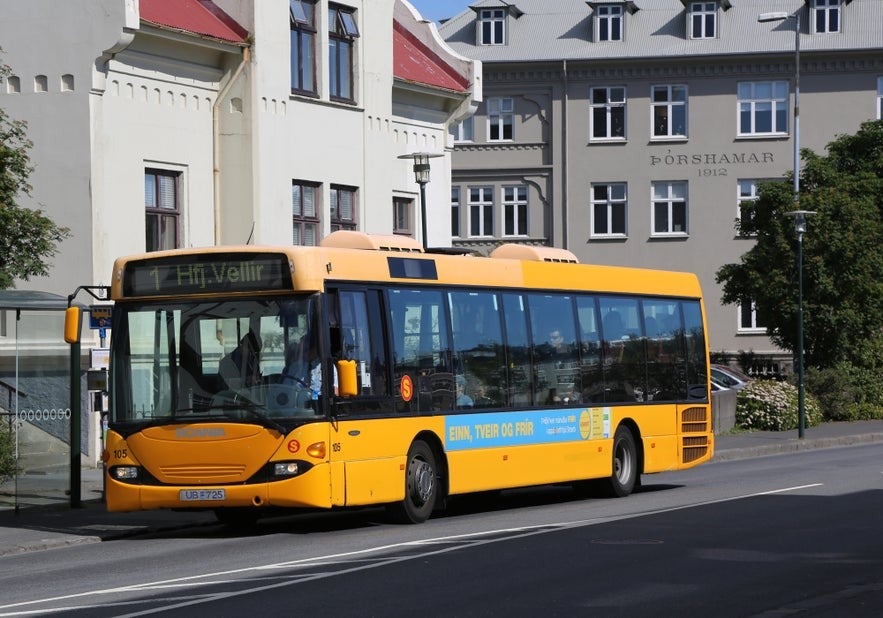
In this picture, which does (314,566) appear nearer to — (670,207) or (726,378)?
(726,378)

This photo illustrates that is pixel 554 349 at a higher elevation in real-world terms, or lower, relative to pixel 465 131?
lower

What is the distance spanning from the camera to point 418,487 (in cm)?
1752

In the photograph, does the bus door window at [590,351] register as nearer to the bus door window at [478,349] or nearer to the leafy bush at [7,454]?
the bus door window at [478,349]

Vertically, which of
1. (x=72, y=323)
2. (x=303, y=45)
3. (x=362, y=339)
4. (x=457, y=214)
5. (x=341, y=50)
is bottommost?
(x=362, y=339)

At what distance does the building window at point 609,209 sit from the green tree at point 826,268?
16.6m

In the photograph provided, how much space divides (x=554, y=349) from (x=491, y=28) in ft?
150

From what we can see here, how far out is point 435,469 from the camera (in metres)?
17.9

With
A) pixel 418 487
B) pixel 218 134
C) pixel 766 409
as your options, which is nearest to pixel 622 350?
pixel 418 487

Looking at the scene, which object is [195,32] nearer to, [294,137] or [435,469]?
[294,137]

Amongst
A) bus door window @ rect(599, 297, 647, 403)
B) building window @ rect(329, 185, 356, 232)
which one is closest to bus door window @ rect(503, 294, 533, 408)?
bus door window @ rect(599, 297, 647, 403)

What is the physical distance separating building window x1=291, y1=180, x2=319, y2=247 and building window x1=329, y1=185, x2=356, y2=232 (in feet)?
1.66

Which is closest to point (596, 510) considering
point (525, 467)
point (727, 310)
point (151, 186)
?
point (525, 467)

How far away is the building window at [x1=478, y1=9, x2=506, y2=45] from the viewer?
64.4m

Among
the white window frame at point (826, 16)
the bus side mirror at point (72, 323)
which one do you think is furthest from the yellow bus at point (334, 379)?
the white window frame at point (826, 16)
